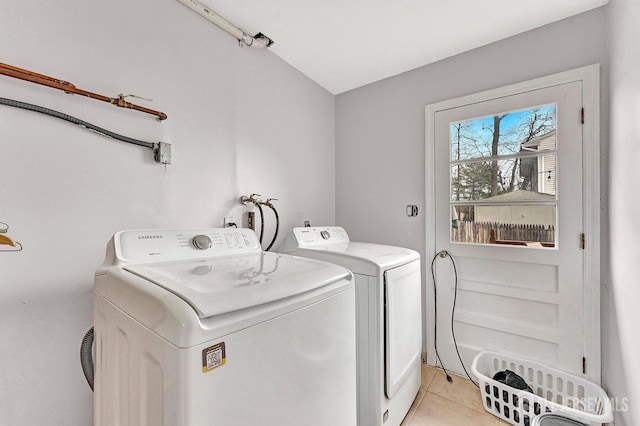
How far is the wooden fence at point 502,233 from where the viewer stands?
5.72ft

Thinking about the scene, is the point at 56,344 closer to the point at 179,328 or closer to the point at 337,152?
the point at 179,328

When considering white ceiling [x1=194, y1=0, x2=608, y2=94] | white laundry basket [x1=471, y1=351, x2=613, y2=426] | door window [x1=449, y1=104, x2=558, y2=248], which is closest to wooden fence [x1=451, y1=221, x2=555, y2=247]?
door window [x1=449, y1=104, x2=558, y2=248]

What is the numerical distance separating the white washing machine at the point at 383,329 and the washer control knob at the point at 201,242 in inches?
24.4

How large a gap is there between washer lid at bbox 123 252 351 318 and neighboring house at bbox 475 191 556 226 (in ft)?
4.58

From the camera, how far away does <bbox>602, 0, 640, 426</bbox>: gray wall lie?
1.15 meters

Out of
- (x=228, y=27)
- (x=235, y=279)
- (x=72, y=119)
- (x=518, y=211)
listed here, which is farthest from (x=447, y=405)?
(x=228, y=27)

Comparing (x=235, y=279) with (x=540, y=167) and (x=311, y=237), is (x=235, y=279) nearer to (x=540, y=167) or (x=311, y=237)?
(x=311, y=237)

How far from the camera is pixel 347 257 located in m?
1.46

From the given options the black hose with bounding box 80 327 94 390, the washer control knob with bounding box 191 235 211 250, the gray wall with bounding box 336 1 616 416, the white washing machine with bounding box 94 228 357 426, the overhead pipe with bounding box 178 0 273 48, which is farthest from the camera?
the gray wall with bounding box 336 1 616 416

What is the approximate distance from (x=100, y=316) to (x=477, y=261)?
2.17 m

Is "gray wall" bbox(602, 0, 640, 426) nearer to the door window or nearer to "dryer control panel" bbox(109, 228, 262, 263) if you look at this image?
the door window

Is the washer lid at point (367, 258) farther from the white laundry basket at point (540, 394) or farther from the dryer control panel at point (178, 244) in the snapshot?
the white laundry basket at point (540, 394)

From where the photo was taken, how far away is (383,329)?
4.44 feet

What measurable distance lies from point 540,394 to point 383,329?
1290 millimetres
